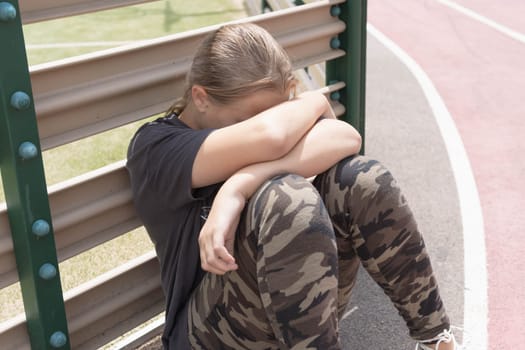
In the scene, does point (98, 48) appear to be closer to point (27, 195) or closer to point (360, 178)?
point (27, 195)

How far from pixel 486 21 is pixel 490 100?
4028 millimetres

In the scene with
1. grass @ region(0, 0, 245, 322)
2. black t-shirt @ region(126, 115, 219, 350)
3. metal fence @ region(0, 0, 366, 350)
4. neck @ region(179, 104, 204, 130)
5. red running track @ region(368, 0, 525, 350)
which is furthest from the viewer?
grass @ region(0, 0, 245, 322)

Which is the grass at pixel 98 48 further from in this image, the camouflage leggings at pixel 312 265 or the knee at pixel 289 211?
the knee at pixel 289 211

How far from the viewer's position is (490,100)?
275 inches

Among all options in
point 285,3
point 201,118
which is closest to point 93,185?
point 201,118

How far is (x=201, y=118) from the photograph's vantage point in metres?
2.74

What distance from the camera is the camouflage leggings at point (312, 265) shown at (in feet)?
7.56

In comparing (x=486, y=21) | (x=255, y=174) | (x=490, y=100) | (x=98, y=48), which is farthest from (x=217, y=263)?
(x=486, y=21)

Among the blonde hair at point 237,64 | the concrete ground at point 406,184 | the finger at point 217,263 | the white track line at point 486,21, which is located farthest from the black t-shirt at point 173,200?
the white track line at point 486,21

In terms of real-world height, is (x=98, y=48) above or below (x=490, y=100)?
above

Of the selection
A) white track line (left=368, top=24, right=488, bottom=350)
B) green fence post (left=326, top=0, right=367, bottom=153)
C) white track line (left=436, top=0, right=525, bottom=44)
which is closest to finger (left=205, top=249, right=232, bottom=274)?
white track line (left=368, top=24, right=488, bottom=350)

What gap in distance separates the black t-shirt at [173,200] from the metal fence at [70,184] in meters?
0.21

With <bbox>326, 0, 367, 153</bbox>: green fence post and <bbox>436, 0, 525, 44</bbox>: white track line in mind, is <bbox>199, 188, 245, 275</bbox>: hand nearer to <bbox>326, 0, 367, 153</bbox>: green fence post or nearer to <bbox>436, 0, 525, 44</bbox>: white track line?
<bbox>326, 0, 367, 153</bbox>: green fence post

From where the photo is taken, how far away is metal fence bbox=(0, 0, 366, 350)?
2.46 meters
